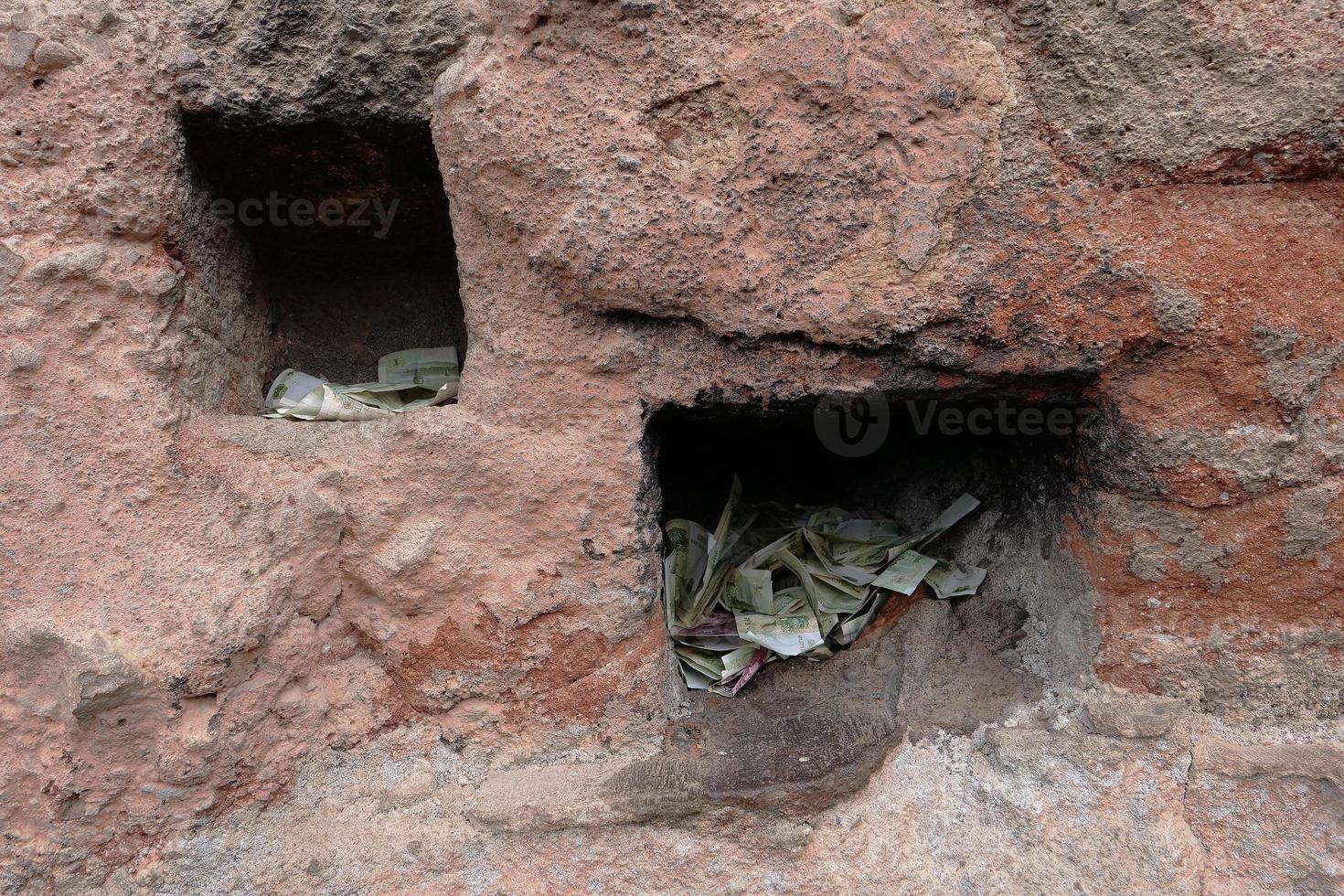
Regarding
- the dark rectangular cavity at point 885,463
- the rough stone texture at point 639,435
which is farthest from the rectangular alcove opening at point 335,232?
the dark rectangular cavity at point 885,463

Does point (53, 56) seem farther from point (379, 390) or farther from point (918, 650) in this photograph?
point (918, 650)

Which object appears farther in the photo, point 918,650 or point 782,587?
point 782,587

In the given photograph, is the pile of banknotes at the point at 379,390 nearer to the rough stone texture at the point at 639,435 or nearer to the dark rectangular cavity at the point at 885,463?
the rough stone texture at the point at 639,435

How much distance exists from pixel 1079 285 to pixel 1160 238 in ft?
0.39

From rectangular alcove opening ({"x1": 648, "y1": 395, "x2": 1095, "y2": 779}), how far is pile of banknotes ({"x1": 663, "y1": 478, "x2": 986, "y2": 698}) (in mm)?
34

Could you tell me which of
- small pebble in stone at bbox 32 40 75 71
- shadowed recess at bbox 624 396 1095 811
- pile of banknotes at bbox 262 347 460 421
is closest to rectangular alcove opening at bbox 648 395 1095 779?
shadowed recess at bbox 624 396 1095 811

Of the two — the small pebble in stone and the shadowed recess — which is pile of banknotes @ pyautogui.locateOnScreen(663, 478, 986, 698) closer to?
the shadowed recess

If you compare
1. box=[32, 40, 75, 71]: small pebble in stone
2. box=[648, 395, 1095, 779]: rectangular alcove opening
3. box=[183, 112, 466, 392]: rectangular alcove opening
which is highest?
box=[32, 40, 75, 71]: small pebble in stone

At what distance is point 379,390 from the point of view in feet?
4.86

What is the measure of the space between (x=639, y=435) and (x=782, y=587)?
1.79 feet

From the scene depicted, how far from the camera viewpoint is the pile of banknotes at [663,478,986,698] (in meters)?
1.50

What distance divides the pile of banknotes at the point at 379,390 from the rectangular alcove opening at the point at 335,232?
0.06 metres

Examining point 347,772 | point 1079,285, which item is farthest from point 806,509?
point 347,772

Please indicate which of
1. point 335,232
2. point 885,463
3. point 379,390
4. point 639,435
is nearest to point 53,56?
point 335,232
